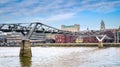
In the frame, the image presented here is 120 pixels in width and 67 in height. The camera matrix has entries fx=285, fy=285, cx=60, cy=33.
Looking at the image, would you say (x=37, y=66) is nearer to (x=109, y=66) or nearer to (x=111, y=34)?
(x=109, y=66)

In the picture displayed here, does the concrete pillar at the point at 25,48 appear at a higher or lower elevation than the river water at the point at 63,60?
higher

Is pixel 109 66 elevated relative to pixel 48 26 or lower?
lower

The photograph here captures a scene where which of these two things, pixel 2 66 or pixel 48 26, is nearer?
pixel 2 66

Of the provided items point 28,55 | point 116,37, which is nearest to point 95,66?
point 28,55

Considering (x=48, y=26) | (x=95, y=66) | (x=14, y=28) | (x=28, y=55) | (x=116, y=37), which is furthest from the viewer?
(x=116, y=37)

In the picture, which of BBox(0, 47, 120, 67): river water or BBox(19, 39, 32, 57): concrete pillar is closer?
BBox(0, 47, 120, 67): river water

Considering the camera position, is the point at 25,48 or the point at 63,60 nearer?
the point at 63,60

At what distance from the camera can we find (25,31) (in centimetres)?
5988

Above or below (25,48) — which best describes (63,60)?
below

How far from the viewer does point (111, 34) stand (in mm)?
190125

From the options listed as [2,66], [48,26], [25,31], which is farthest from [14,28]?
[2,66]

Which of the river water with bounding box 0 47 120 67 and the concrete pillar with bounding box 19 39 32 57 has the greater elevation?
the concrete pillar with bounding box 19 39 32 57

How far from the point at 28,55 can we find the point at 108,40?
130751 mm

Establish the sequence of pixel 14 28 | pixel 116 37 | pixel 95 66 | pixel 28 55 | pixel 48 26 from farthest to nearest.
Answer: pixel 116 37 < pixel 48 26 < pixel 14 28 < pixel 28 55 < pixel 95 66
